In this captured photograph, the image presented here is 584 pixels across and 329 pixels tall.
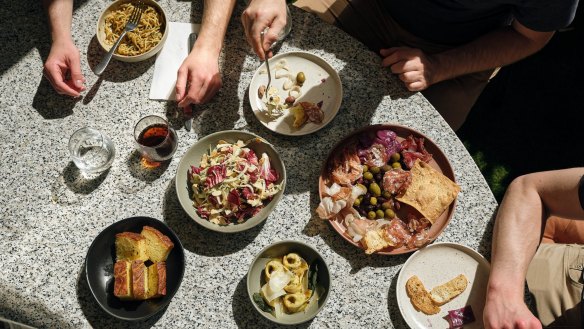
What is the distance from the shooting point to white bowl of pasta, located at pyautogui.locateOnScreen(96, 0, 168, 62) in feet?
6.30

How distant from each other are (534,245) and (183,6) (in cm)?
164

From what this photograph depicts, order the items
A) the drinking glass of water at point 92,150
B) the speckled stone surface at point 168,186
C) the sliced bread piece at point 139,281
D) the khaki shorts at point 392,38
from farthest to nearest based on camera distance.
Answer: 1. the khaki shorts at point 392,38
2. the drinking glass of water at point 92,150
3. the speckled stone surface at point 168,186
4. the sliced bread piece at point 139,281

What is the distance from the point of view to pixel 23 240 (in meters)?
1.76

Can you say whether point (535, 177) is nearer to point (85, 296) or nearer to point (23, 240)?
point (85, 296)

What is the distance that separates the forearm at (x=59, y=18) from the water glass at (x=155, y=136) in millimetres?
496

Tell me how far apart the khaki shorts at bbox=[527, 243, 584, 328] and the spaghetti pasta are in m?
1.79

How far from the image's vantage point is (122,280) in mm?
1604

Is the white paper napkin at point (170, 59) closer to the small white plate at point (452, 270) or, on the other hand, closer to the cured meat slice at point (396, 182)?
the cured meat slice at point (396, 182)

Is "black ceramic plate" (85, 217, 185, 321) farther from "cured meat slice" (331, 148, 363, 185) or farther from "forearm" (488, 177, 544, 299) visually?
"forearm" (488, 177, 544, 299)

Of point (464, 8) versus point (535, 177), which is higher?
point (464, 8)

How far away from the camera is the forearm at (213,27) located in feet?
6.26

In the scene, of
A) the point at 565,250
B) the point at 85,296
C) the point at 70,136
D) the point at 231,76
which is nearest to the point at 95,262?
the point at 85,296

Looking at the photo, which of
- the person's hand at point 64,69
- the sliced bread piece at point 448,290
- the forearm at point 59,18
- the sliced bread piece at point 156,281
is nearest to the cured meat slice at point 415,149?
the sliced bread piece at point 448,290

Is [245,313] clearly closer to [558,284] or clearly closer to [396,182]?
[396,182]
